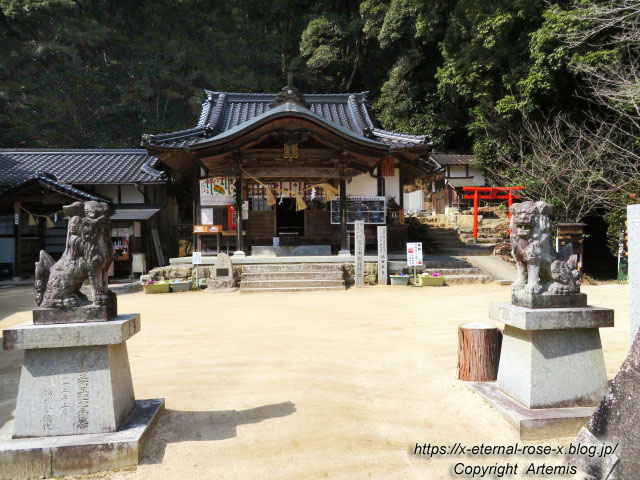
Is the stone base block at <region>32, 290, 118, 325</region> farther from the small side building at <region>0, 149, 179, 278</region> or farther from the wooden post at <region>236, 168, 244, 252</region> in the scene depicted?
the small side building at <region>0, 149, 179, 278</region>

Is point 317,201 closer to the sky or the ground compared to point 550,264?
closer to the sky

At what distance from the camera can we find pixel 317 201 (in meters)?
15.4

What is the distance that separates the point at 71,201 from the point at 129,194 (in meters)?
2.32

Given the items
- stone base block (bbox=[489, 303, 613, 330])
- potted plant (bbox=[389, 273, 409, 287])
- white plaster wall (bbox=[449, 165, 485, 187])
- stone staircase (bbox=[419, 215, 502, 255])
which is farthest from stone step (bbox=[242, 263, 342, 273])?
white plaster wall (bbox=[449, 165, 485, 187])

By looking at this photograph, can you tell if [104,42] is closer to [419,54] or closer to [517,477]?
[419,54]

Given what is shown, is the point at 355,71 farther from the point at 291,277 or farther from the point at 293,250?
the point at 291,277

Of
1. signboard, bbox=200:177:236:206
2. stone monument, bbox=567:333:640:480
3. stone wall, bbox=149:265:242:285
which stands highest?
signboard, bbox=200:177:236:206

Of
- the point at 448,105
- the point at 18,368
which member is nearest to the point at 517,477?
the point at 18,368

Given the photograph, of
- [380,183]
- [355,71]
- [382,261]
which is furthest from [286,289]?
[355,71]

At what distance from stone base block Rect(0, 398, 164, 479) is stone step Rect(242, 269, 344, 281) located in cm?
883

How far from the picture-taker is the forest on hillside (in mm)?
15648

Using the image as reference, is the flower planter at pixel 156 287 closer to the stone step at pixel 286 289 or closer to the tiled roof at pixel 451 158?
the stone step at pixel 286 289

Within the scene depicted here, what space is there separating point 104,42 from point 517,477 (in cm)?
3585

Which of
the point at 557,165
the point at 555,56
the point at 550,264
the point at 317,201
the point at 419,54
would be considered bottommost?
the point at 550,264
